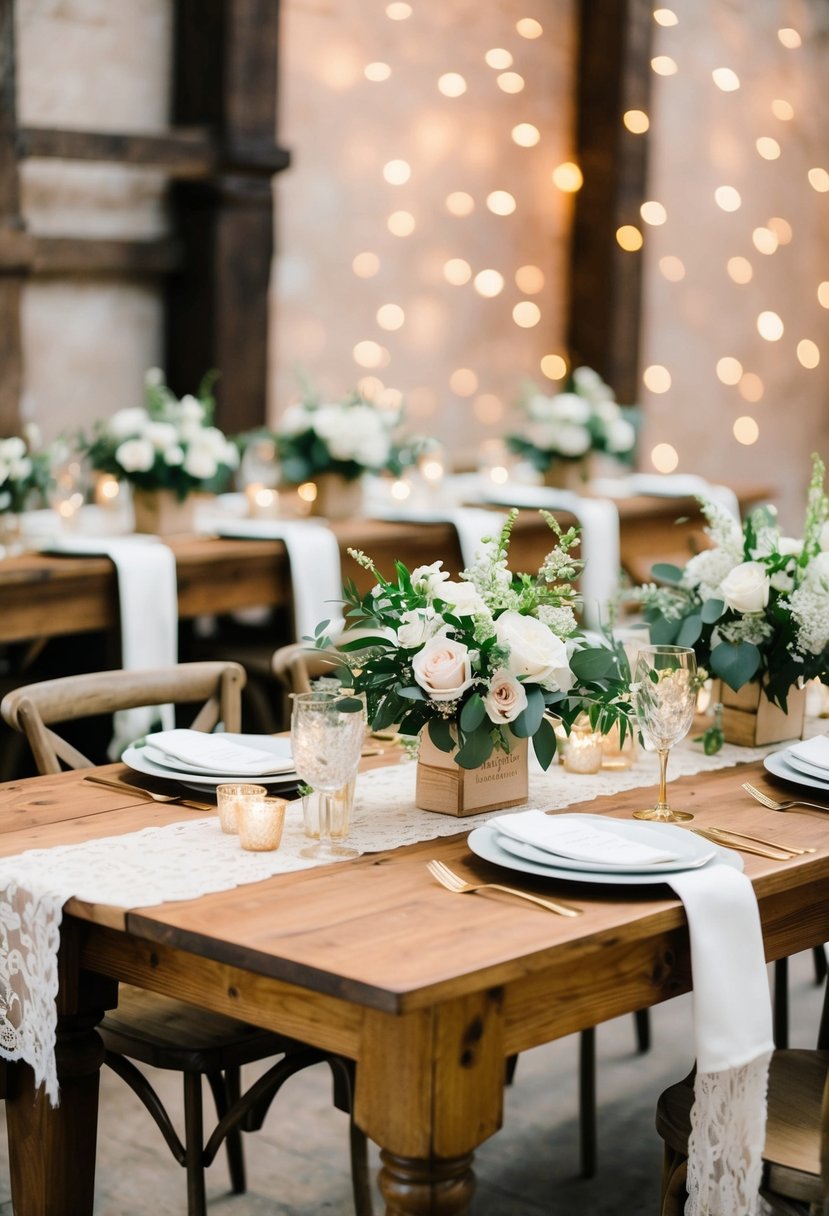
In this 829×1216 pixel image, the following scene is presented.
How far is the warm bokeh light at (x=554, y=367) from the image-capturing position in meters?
6.49

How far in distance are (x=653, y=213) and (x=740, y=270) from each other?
2.32ft

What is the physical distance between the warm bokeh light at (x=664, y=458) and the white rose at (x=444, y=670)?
4.89 meters

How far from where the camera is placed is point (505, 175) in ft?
20.4

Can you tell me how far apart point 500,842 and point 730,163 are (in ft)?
18.5

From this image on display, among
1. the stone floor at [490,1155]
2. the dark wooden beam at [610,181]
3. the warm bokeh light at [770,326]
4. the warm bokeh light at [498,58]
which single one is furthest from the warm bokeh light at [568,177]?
the stone floor at [490,1155]

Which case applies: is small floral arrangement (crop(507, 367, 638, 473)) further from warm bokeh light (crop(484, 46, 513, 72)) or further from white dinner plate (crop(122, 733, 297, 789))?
white dinner plate (crop(122, 733, 297, 789))

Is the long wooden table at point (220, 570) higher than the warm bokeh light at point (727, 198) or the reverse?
the reverse

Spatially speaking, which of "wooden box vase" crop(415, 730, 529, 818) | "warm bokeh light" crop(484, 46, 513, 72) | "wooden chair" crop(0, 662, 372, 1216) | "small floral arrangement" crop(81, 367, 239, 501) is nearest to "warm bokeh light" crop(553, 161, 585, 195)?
"warm bokeh light" crop(484, 46, 513, 72)

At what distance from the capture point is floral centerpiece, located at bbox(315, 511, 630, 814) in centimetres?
210

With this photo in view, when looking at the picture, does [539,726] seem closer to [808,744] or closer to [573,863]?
[573,863]

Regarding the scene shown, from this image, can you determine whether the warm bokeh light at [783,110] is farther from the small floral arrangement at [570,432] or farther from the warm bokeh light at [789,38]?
the small floral arrangement at [570,432]

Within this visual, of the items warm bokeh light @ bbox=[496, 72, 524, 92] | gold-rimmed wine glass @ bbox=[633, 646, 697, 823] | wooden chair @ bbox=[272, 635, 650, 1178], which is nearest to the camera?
gold-rimmed wine glass @ bbox=[633, 646, 697, 823]

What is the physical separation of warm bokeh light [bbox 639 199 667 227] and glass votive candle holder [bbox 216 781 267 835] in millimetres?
4940

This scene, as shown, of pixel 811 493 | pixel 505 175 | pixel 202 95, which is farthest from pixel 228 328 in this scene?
pixel 811 493
